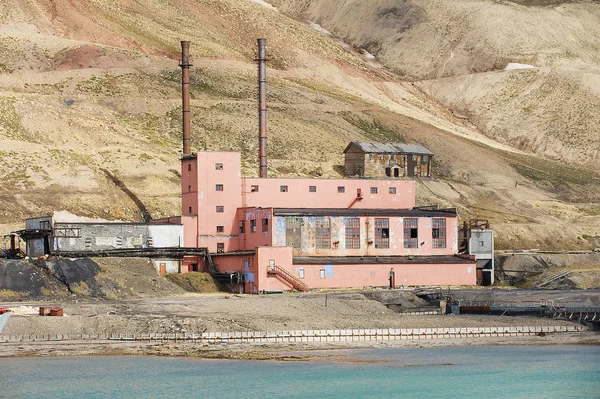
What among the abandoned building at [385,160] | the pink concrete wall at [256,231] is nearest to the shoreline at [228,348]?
the pink concrete wall at [256,231]

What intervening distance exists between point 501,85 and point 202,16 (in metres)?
45.3

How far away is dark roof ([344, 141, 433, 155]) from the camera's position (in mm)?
133625

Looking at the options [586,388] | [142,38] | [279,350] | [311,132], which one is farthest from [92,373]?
[142,38]

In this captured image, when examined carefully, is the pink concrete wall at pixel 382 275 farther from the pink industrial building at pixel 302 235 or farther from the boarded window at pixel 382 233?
the boarded window at pixel 382 233

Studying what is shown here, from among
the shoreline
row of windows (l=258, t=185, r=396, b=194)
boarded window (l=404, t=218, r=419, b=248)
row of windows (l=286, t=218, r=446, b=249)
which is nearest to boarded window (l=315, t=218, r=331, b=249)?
row of windows (l=286, t=218, r=446, b=249)

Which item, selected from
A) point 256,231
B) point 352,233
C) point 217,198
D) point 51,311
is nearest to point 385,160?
point 217,198

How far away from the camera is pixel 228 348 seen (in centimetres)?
6184

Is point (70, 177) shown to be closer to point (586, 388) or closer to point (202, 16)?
point (586, 388)

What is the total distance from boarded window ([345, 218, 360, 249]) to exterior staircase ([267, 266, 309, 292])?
6.94 m

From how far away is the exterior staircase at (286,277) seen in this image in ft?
284

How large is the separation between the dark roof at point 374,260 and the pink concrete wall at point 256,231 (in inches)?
125

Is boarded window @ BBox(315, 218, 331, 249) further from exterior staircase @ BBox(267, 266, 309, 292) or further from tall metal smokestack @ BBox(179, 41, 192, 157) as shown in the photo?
tall metal smokestack @ BBox(179, 41, 192, 157)

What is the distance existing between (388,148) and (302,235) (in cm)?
4502

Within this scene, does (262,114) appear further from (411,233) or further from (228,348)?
(228,348)
